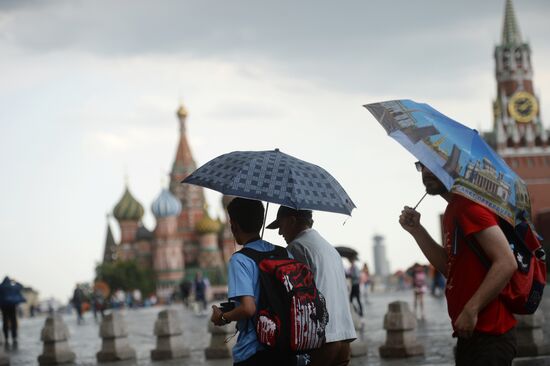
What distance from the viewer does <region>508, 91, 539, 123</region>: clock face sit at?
87625 mm

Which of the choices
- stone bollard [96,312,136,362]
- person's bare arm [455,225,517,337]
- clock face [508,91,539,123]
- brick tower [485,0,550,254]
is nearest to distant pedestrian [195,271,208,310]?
stone bollard [96,312,136,362]

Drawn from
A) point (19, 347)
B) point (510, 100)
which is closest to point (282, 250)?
point (19, 347)

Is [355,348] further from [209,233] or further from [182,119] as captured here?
[182,119]

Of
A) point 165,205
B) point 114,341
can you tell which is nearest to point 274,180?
point 114,341

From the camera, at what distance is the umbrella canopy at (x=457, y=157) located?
14.3 ft

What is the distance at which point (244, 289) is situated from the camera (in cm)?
457

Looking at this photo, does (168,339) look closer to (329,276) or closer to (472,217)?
(329,276)

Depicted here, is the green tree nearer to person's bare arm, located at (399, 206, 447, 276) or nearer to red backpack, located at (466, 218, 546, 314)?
person's bare arm, located at (399, 206, 447, 276)

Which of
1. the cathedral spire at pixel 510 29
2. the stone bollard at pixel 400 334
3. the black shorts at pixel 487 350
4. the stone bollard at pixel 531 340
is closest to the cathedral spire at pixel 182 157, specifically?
the cathedral spire at pixel 510 29

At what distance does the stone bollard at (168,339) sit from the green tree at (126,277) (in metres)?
80.5

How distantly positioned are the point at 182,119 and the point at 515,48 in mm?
35708

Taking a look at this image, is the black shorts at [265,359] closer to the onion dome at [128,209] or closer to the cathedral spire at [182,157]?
the cathedral spire at [182,157]

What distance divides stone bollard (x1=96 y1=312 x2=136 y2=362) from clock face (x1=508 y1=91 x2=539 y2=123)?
76.8m

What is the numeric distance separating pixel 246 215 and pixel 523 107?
86.5 m
